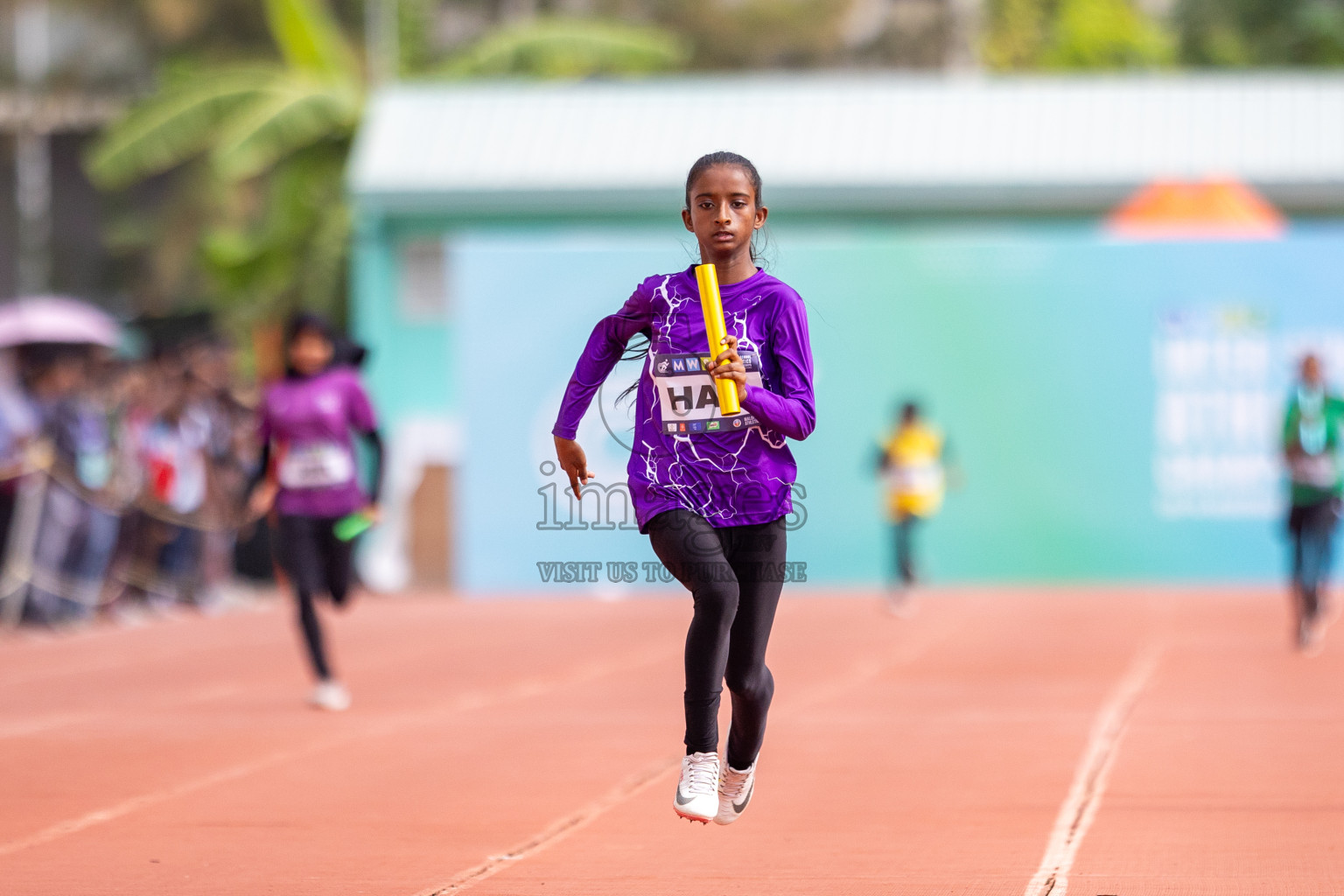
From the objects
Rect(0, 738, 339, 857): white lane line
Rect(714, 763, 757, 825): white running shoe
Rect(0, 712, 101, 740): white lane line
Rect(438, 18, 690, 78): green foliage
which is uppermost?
Rect(438, 18, 690, 78): green foliage

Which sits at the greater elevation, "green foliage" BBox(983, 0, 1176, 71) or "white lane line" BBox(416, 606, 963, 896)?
"green foliage" BBox(983, 0, 1176, 71)

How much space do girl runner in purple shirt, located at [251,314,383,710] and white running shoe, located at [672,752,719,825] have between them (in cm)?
575

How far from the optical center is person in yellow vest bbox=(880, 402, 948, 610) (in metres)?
19.3

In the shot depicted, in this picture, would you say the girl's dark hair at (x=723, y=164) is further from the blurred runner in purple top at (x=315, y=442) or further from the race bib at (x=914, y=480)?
the race bib at (x=914, y=480)

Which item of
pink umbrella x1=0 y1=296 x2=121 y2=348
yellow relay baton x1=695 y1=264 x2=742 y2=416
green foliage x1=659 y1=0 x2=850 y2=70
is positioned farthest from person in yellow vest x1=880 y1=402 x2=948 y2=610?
green foliage x1=659 y1=0 x2=850 y2=70

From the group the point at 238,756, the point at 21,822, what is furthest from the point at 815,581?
the point at 21,822

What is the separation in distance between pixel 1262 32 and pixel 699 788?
46.7 m

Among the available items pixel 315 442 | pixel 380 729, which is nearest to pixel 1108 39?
pixel 315 442

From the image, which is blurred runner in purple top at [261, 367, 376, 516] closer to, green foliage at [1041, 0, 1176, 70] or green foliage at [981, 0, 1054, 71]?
green foliage at [1041, 0, 1176, 70]

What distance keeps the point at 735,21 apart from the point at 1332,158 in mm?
30458

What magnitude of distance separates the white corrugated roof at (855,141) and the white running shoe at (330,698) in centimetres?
1388

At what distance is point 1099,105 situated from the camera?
26875 mm

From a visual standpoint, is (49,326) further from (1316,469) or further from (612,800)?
(612,800)

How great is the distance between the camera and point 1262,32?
49469 mm
